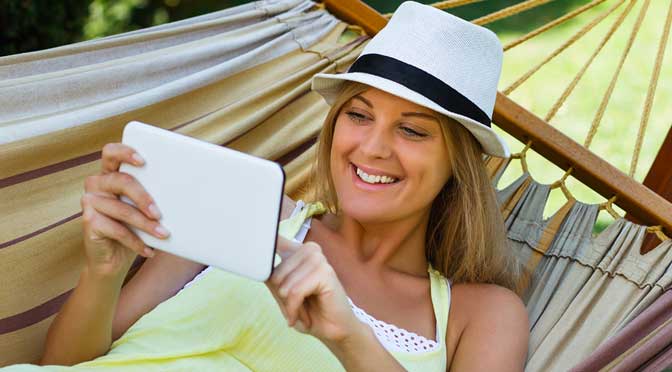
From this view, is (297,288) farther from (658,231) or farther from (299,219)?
(658,231)

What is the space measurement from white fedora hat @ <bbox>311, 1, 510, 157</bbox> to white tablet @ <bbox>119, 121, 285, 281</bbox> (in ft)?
1.92

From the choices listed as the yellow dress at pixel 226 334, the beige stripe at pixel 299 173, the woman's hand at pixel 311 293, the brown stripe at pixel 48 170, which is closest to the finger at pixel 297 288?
the woman's hand at pixel 311 293

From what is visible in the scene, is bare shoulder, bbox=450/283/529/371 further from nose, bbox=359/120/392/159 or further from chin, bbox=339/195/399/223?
nose, bbox=359/120/392/159

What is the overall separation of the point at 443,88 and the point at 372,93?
14 centimetres

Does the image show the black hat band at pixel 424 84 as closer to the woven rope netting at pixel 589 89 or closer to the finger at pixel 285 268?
the finger at pixel 285 268

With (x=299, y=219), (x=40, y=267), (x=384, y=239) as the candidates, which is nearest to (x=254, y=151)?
(x=299, y=219)

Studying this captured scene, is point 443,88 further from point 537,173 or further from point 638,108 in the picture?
point 638,108

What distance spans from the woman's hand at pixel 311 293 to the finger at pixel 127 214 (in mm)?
181

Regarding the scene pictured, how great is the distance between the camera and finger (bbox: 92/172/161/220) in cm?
142

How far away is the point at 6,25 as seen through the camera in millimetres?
4652

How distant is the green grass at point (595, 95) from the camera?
4828mm

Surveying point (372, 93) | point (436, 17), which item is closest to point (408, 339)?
point (372, 93)

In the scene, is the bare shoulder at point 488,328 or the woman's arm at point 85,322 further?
the bare shoulder at point 488,328

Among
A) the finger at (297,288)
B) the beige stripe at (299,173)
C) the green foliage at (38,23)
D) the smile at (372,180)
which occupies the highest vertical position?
the finger at (297,288)
